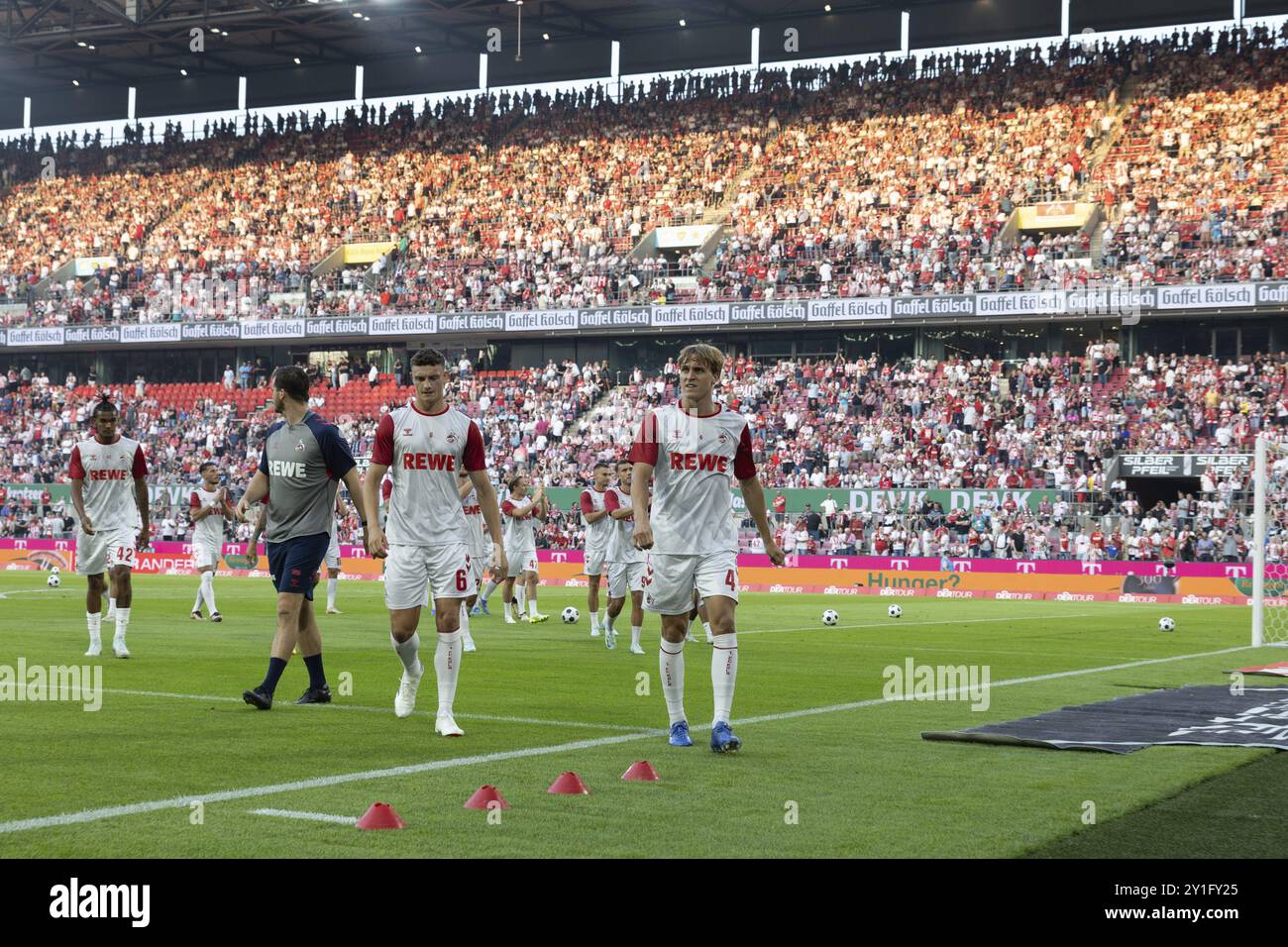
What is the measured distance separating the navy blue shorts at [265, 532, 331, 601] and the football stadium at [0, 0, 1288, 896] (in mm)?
31

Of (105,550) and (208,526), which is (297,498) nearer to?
(105,550)

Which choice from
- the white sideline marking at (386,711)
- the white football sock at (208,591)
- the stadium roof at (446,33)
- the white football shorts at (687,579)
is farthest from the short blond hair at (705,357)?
the stadium roof at (446,33)

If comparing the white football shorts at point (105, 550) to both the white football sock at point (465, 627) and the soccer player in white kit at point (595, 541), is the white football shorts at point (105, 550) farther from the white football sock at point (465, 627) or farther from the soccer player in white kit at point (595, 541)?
the soccer player in white kit at point (595, 541)

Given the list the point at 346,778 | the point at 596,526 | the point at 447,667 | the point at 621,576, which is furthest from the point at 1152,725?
the point at 596,526

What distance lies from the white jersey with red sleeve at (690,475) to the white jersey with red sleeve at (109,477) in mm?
7581

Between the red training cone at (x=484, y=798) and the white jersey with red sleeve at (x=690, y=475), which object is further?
the white jersey with red sleeve at (x=690, y=475)

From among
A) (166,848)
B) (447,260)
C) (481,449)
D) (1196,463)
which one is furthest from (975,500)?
(166,848)

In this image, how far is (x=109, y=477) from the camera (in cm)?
1518

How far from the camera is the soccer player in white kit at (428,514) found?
9953mm

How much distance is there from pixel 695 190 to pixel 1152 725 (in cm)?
4460

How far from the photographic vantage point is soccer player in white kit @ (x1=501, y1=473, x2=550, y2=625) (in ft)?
71.5

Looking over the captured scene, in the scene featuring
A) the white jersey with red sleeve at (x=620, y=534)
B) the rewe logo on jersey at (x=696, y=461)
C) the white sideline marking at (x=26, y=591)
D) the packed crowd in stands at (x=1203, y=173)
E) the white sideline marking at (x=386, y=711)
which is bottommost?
the white sideline marking at (x=26, y=591)
